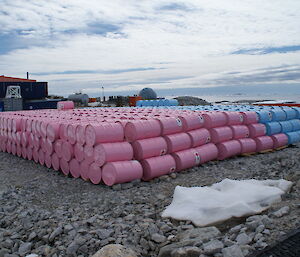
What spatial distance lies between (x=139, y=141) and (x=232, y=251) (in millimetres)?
3588

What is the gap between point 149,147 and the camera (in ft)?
21.1

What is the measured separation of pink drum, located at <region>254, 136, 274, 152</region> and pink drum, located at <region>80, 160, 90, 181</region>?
17.3ft

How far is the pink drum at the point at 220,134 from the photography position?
27.0 feet

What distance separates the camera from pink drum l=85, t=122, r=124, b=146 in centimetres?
601

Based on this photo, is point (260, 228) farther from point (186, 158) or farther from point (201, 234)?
point (186, 158)

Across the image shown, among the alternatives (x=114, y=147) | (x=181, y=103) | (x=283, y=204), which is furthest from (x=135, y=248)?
(x=181, y=103)

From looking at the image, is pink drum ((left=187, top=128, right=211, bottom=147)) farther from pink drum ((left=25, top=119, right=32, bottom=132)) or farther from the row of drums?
pink drum ((left=25, top=119, right=32, bottom=132))

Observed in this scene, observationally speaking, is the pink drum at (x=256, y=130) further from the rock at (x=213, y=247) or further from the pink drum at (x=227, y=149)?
the rock at (x=213, y=247)

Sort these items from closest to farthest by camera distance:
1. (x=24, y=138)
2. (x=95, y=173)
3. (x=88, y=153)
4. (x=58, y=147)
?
(x=95, y=173)
(x=88, y=153)
(x=58, y=147)
(x=24, y=138)

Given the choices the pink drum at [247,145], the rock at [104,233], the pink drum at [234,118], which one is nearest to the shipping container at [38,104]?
the pink drum at [234,118]

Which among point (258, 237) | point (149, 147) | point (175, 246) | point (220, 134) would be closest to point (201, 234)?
point (175, 246)

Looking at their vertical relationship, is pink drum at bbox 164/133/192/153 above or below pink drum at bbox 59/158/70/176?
above

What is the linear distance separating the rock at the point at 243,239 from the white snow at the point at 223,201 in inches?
26.9

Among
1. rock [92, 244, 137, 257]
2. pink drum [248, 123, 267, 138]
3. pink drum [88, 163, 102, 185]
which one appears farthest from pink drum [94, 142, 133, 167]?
pink drum [248, 123, 267, 138]
